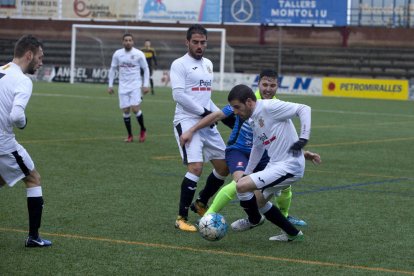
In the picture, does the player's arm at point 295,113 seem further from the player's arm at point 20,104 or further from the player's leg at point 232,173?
the player's arm at point 20,104

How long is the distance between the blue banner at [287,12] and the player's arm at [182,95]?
1446 inches

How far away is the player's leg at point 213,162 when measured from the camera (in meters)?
10.1

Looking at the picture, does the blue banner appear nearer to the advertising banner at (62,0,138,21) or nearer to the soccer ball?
the advertising banner at (62,0,138,21)

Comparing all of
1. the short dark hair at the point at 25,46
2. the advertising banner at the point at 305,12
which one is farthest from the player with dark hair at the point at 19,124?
the advertising banner at the point at 305,12

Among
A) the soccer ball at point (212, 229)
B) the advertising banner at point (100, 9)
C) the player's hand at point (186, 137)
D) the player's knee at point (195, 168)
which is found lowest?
the soccer ball at point (212, 229)

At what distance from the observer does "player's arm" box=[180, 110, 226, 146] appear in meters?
9.59

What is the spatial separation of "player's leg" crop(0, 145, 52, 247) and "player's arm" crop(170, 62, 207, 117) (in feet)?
7.33

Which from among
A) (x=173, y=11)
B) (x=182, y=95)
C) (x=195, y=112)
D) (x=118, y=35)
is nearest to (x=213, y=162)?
(x=195, y=112)

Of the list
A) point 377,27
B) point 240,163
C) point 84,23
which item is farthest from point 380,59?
point 240,163

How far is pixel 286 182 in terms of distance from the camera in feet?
28.3

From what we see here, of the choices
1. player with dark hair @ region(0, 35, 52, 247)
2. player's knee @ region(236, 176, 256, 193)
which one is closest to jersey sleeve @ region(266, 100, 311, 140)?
player's knee @ region(236, 176, 256, 193)

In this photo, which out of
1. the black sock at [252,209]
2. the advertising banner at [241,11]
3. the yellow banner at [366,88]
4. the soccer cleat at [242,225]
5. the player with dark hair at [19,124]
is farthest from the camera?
the advertising banner at [241,11]

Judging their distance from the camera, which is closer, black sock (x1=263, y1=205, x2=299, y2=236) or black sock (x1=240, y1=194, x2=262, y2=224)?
black sock (x1=263, y1=205, x2=299, y2=236)

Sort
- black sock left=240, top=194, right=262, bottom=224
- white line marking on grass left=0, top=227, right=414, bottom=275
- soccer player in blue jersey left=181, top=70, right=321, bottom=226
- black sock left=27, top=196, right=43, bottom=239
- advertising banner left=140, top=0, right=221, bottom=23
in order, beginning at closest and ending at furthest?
white line marking on grass left=0, top=227, right=414, bottom=275
black sock left=27, top=196, right=43, bottom=239
black sock left=240, top=194, right=262, bottom=224
soccer player in blue jersey left=181, top=70, right=321, bottom=226
advertising banner left=140, top=0, right=221, bottom=23
